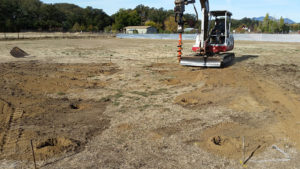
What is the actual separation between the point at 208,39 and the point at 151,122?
32.3 ft

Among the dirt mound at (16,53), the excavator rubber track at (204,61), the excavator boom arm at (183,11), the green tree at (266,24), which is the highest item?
the green tree at (266,24)

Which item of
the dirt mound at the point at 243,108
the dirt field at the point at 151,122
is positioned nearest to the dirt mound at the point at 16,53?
the dirt field at the point at 151,122

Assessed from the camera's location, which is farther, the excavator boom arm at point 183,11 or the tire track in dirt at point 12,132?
the excavator boom arm at point 183,11

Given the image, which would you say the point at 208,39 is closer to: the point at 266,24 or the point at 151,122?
the point at 151,122

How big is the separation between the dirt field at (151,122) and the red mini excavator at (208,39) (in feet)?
9.10

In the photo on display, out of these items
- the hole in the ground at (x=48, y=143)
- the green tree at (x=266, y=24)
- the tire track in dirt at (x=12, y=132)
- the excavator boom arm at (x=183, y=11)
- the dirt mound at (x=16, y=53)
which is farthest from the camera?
the green tree at (x=266, y=24)

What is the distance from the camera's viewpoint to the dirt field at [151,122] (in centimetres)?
457

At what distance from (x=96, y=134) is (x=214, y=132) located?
2.73 m

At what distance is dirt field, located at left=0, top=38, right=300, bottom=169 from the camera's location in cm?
457

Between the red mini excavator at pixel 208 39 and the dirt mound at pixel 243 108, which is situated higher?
the red mini excavator at pixel 208 39

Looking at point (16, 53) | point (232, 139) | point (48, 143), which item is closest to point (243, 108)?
point (232, 139)

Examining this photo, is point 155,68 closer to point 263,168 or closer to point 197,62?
point 197,62

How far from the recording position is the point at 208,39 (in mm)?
14672

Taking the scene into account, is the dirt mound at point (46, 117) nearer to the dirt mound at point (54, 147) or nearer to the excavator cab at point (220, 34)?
the dirt mound at point (54, 147)
